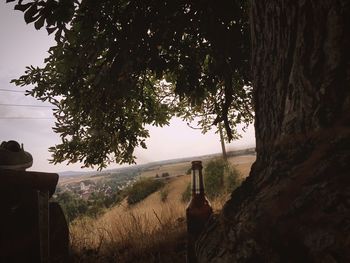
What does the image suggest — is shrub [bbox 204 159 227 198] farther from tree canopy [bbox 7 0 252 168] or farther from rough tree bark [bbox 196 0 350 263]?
rough tree bark [bbox 196 0 350 263]

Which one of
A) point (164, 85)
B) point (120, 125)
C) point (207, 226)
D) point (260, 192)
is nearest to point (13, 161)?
point (207, 226)

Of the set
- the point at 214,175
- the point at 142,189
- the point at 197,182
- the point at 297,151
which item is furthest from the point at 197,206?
the point at 142,189

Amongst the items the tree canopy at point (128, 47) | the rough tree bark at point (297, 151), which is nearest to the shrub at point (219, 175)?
the tree canopy at point (128, 47)

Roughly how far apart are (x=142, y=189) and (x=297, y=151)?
3178 cm

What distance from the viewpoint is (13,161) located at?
320 cm

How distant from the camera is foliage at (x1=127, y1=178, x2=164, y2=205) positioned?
31.5 m

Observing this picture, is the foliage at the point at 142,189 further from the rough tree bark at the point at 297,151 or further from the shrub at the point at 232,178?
the rough tree bark at the point at 297,151

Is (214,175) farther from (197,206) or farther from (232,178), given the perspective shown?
(197,206)

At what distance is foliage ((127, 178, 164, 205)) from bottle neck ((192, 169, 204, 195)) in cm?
2898

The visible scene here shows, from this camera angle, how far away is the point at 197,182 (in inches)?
108

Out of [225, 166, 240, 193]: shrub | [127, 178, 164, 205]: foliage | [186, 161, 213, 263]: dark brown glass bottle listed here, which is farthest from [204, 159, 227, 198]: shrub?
[186, 161, 213, 263]: dark brown glass bottle

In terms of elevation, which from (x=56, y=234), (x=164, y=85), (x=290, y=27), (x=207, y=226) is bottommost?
(x=56, y=234)

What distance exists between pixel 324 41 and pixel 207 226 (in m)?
1.13

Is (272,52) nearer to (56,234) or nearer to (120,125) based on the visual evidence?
(56,234)
